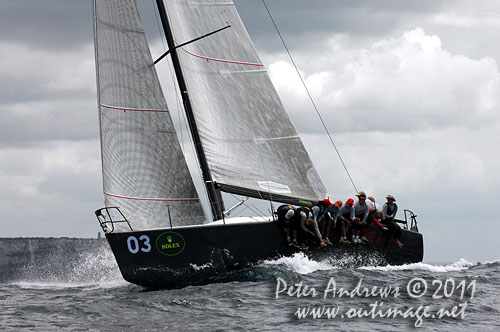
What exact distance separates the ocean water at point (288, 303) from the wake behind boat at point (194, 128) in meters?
1.15

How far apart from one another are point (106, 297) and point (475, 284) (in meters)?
7.50

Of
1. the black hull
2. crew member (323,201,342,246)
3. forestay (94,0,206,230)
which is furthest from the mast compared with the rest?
crew member (323,201,342,246)

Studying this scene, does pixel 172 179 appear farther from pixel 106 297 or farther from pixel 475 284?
pixel 475 284

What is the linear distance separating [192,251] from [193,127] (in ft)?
9.87

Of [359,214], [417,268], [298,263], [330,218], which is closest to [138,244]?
[298,263]

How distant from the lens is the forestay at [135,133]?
15.9 metres

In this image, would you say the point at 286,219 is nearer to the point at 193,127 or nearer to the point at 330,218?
the point at 330,218

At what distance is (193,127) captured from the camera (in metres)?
16.2

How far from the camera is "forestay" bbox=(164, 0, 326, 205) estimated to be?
52.9 feet

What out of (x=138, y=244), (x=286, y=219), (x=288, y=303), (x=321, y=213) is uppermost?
(x=321, y=213)

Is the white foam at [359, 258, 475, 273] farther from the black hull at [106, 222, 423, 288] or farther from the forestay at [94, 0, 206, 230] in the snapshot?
the forestay at [94, 0, 206, 230]

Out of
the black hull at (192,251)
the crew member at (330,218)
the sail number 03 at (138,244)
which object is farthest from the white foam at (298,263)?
the sail number 03 at (138,244)

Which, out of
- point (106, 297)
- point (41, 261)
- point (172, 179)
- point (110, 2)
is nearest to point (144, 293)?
point (106, 297)

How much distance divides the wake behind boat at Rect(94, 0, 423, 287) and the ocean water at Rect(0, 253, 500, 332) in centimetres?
115
